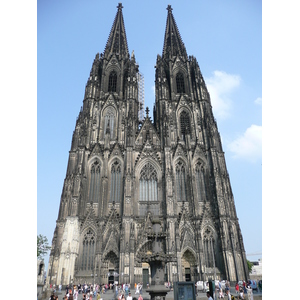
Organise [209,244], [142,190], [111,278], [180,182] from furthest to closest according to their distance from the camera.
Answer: [180,182] → [142,190] → [209,244] → [111,278]

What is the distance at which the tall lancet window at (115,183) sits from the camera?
1051 inches

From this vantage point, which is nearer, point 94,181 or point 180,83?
point 94,181

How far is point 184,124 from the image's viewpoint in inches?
1271

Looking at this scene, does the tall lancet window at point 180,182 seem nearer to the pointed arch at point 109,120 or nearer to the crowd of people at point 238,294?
the pointed arch at point 109,120

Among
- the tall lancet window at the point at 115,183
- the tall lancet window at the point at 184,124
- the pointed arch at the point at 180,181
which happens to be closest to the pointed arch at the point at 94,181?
the tall lancet window at the point at 115,183

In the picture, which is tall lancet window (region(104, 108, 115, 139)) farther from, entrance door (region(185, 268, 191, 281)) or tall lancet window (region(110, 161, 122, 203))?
entrance door (region(185, 268, 191, 281))

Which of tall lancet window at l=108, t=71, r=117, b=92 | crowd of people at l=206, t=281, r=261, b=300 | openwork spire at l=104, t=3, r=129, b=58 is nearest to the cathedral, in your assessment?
tall lancet window at l=108, t=71, r=117, b=92

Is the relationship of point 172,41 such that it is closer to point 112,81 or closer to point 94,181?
point 112,81

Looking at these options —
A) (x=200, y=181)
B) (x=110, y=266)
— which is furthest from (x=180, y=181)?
(x=110, y=266)

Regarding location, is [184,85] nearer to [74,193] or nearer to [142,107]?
[142,107]

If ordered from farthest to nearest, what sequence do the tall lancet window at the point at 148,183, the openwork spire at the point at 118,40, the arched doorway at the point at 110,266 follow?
the openwork spire at the point at 118,40 → the tall lancet window at the point at 148,183 → the arched doorway at the point at 110,266

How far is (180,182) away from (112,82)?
1766 cm

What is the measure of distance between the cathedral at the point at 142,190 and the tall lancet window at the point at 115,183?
11 centimetres

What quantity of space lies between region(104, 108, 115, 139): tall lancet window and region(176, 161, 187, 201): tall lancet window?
9.04 metres
